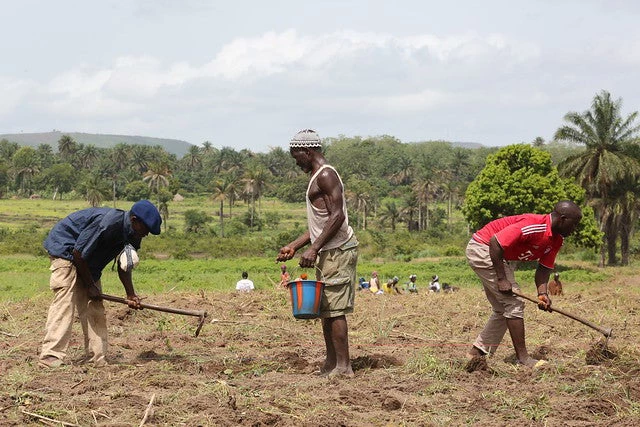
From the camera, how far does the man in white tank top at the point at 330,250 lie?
661 cm

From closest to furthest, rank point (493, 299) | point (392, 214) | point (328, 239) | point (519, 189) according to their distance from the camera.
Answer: point (328, 239), point (493, 299), point (519, 189), point (392, 214)

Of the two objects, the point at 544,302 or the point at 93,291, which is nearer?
the point at 93,291

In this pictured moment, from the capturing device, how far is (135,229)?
6934 mm

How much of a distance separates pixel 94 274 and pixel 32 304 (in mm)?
5543

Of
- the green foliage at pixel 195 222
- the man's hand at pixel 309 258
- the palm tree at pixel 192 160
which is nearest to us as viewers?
the man's hand at pixel 309 258

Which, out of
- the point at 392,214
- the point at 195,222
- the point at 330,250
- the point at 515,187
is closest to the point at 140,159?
the point at 392,214

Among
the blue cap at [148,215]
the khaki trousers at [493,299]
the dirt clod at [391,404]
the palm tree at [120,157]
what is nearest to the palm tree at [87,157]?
the palm tree at [120,157]

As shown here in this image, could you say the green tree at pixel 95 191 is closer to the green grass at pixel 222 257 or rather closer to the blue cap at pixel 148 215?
the green grass at pixel 222 257

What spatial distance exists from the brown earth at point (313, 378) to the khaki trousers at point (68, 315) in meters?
0.22

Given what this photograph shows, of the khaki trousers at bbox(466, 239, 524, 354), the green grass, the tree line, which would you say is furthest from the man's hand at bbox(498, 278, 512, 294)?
the tree line

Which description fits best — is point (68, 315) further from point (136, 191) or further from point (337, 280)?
point (136, 191)

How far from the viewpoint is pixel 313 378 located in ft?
21.6

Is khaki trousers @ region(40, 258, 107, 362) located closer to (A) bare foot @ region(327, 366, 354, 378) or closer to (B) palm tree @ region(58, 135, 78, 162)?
(A) bare foot @ region(327, 366, 354, 378)

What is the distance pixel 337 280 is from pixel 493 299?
152cm
